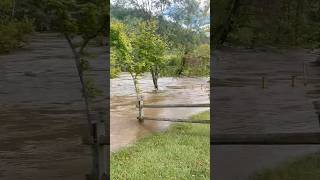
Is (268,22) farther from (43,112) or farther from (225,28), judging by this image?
(43,112)

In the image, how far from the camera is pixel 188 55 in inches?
135

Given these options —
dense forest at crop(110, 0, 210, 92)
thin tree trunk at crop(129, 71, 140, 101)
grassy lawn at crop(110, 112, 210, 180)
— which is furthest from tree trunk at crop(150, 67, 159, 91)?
grassy lawn at crop(110, 112, 210, 180)

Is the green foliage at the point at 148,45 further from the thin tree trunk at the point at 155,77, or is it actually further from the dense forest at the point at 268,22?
the dense forest at the point at 268,22

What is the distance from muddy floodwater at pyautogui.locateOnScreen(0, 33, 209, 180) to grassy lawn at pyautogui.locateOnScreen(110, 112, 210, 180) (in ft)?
2.38

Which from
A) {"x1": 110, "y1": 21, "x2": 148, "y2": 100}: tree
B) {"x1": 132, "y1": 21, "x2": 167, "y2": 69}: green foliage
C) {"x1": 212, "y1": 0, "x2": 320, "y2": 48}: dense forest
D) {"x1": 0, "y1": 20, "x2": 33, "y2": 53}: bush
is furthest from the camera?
{"x1": 132, "y1": 21, "x2": 167, "y2": 69}: green foliage

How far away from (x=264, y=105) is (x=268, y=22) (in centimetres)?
53

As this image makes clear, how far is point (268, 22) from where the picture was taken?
273 centimetres

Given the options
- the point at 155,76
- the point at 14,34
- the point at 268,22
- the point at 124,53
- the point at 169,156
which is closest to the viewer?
the point at 14,34

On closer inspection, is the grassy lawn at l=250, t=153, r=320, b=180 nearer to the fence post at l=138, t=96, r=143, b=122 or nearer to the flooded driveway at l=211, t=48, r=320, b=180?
the flooded driveway at l=211, t=48, r=320, b=180

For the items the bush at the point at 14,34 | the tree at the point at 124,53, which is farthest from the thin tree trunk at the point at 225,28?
the bush at the point at 14,34

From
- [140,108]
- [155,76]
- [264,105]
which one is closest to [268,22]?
[264,105]

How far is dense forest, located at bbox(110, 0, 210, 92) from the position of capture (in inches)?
131

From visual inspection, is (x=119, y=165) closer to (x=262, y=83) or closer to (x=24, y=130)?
(x=24, y=130)

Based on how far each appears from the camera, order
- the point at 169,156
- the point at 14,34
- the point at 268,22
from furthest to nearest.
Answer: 1. the point at 169,156
2. the point at 268,22
3. the point at 14,34
